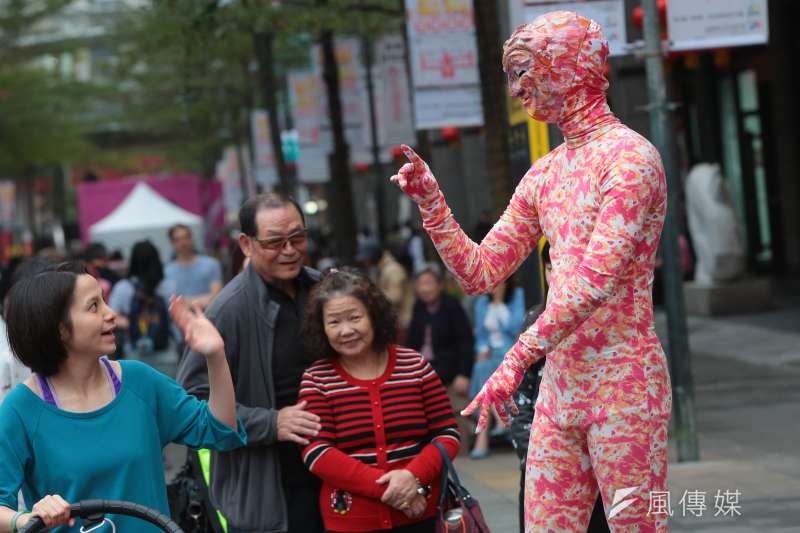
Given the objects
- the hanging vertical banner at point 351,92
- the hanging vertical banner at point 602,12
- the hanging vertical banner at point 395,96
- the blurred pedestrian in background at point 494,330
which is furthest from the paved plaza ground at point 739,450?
the hanging vertical banner at point 351,92

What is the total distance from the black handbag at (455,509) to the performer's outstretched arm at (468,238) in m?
0.74

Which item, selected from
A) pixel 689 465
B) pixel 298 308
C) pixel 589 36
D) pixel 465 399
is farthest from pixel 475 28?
pixel 589 36

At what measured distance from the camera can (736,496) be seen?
8.10 meters

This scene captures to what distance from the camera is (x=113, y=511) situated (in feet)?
11.6

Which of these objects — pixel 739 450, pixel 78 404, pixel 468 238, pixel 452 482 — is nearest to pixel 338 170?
pixel 739 450

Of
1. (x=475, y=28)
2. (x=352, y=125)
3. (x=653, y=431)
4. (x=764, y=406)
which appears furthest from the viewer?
(x=352, y=125)

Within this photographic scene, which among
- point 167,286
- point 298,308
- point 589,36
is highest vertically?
point 589,36

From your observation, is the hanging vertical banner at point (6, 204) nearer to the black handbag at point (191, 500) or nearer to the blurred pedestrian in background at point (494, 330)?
the blurred pedestrian in background at point (494, 330)

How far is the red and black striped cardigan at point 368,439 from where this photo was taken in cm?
487

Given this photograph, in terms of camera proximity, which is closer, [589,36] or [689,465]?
[589,36]

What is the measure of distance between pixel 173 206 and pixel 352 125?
25.1ft

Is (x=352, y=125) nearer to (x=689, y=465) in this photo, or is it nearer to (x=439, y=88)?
(x=439, y=88)

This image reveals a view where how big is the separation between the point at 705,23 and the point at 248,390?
560 cm

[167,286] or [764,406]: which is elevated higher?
[167,286]
